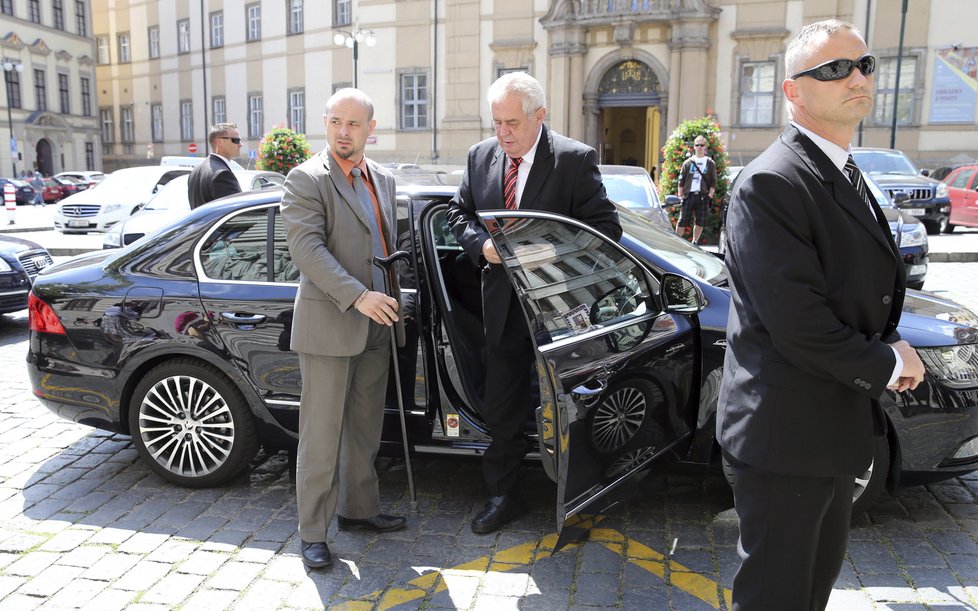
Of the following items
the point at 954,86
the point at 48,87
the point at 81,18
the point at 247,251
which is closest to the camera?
the point at 247,251

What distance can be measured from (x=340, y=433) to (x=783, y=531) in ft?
6.71

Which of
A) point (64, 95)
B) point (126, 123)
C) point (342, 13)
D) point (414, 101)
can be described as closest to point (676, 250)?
point (414, 101)

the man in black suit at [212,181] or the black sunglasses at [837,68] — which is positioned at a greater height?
the black sunglasses at [837,68]

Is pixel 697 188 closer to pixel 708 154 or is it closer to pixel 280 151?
pixel 708 154

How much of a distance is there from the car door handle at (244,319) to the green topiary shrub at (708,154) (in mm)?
10993

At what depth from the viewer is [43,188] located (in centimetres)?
3606

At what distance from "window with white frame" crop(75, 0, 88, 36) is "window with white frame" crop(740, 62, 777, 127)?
4103 cm

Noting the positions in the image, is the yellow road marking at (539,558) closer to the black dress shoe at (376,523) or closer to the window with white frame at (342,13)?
the black dress shoe at (376,523)

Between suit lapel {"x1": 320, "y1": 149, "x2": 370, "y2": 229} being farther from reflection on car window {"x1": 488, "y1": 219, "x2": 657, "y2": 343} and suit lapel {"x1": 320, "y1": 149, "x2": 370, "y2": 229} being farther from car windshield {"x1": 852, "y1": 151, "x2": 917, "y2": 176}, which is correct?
car windshield {"x1": 852, "y1": 151, "x2": 917, "y2": 176}

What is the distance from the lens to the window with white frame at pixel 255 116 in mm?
36656

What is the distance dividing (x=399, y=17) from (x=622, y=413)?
3031 cm

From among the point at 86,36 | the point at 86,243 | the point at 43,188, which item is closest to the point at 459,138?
the point at 86,243

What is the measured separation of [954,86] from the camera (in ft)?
79.6

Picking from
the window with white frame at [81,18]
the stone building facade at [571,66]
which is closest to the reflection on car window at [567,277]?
the stone building facade at [571,66]
